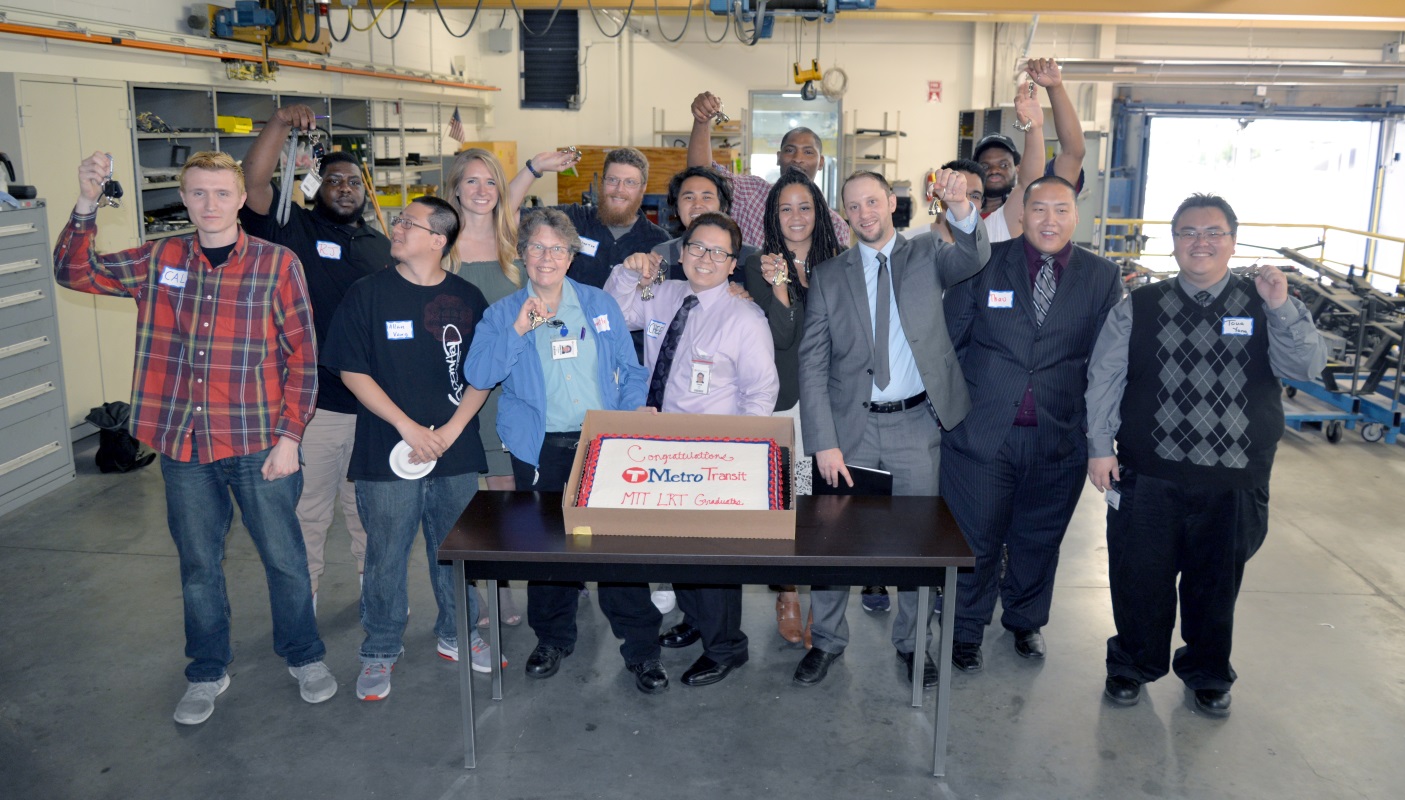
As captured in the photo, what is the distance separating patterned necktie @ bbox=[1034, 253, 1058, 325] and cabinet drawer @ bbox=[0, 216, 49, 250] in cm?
471

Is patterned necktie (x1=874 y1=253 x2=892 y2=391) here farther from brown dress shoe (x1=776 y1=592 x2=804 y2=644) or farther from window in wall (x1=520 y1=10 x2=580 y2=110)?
window in wall (x1=520 y1=10 x2=580 y2=110)

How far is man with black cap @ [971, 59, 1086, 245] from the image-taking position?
3.47 m

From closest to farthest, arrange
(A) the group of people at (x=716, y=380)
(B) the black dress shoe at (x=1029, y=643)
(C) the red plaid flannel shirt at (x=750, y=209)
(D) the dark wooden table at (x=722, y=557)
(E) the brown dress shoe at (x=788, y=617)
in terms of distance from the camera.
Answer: (D) the dark wooden table at (x=722, y=557)
(A) the group of people at (x=716, y=380)
(B) the black dress shoe at (x=1029, y=643)
(E) the brown dress shoe at (x=788, y=617)
(C) the red plaid flannel shirt at (x=750, y=209)

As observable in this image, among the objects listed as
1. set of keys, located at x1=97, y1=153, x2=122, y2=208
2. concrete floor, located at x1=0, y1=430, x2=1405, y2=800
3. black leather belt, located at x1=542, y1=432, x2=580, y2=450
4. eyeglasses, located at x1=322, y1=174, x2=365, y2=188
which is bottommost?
concrete floor, located at x1=0, y1=430, x2=1405, y2=800

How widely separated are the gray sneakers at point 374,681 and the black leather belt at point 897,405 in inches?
69.4

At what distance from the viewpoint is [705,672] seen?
3223 millimetres

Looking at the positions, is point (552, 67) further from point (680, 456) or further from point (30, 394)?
point (680, 456)

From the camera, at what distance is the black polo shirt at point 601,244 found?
3.69 m

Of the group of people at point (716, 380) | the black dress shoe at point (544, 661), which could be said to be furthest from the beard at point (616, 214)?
the black dress shoe at point (544, 661)

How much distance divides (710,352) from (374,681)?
1.49 metres

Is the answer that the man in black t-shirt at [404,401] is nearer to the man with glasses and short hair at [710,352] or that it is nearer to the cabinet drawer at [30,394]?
the man with glasses and short hair at [710,352]

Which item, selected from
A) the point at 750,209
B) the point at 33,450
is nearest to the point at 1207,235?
the point at 750,209

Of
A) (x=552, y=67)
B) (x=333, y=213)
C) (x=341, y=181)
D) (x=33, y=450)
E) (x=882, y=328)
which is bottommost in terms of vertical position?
(x=33, y=450)

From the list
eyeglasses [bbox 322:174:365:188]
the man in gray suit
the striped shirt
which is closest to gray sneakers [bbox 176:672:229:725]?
the striped shirt
